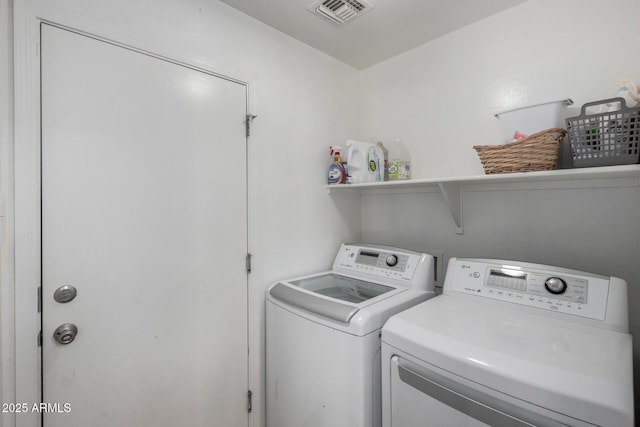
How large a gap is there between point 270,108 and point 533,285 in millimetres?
1644

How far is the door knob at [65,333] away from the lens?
43.8 inches

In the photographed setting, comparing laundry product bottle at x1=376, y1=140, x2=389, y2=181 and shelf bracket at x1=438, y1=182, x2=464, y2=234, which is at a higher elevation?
laundry product bottle at x1=376, y1=140, x2=389, y2=181

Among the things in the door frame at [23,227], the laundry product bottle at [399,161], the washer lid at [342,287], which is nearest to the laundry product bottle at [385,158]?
the laundry product bottle at [399,161]

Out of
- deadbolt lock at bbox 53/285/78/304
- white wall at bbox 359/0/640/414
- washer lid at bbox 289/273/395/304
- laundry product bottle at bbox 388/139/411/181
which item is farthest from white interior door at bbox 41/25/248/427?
white wall at bbox 359/0/640/414

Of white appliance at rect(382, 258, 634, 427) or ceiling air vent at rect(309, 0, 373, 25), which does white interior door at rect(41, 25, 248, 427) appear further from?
white appliance at rect(382, 258, 634, 427)

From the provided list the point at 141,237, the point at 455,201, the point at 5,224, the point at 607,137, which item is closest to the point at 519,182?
the point at 455,201

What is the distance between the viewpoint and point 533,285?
1.27 meters

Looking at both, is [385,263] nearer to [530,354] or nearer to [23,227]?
[530,354]

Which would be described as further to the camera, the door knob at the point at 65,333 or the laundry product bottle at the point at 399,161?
the laundry product bottle at the point at 399,161

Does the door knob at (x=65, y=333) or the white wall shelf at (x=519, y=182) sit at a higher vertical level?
the white wall shelf at (x=519, y=182)

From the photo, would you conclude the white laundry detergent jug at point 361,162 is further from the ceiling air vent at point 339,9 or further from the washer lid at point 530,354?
the washer lid at point 530,354

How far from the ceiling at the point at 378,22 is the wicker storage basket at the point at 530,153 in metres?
0.89

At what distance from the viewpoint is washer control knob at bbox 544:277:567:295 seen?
121cm

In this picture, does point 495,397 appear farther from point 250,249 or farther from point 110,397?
point 110,397
